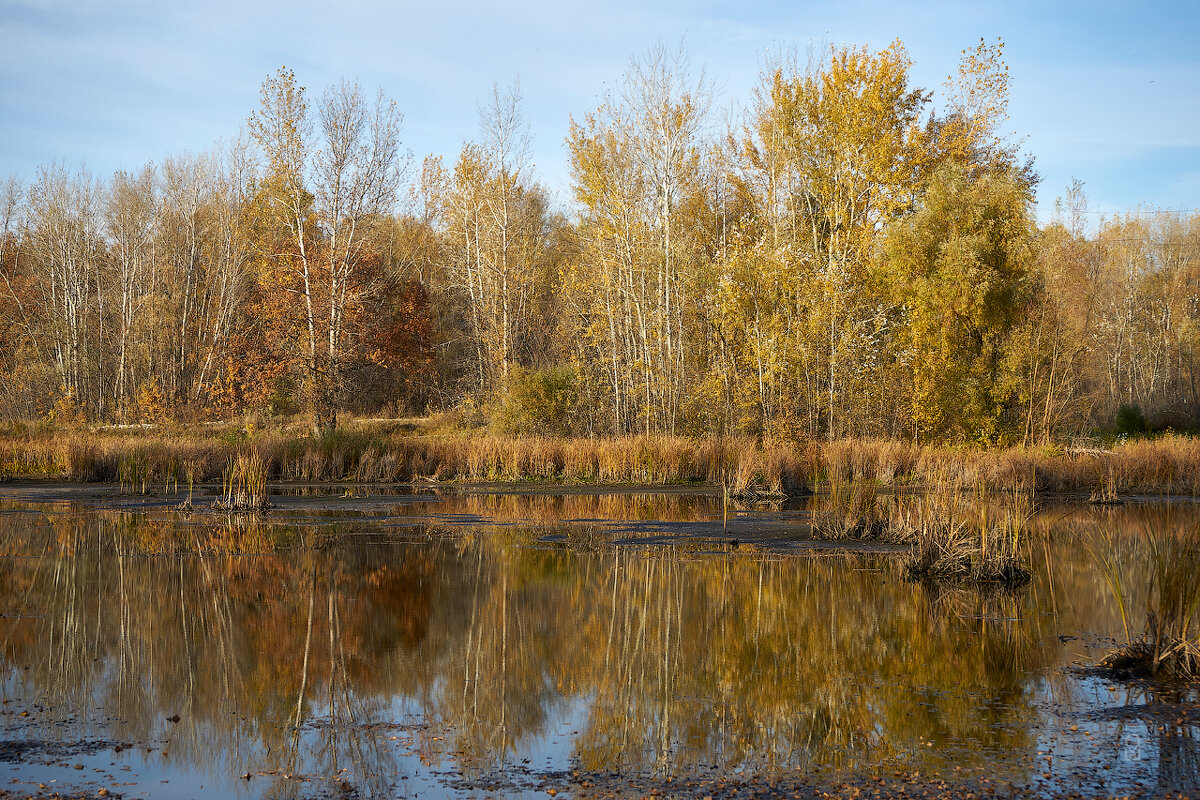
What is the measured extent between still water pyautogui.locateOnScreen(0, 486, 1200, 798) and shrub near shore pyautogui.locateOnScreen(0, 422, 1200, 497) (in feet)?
28.2

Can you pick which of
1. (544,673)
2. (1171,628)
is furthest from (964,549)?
(544,673)

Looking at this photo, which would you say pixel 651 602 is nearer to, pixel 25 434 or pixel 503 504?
pixel 503 504

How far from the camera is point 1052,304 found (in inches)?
1047

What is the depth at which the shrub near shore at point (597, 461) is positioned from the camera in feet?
68.6

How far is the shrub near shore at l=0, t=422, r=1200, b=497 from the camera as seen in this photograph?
68.6 ft

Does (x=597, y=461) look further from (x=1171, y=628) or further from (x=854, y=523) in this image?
(x=1171, y=628)

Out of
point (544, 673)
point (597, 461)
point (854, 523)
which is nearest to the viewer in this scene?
point (544, 673)

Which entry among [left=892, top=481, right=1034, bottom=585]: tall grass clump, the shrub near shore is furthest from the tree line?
[left=892, top=481, right=1034, bottom=585]: tall grass clump

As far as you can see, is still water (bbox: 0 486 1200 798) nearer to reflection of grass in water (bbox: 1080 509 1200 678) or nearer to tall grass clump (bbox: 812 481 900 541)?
reflection of grass in water (bbox: 1080 509 1200 678)

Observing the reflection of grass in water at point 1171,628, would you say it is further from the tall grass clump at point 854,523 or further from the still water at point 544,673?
the tall grass clump at point 854,523

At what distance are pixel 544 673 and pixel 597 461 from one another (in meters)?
15.5

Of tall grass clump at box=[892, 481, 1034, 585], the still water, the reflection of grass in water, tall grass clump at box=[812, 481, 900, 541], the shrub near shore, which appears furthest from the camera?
the shrub near shore

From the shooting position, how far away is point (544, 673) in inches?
268

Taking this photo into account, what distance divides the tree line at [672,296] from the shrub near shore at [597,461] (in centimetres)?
216
